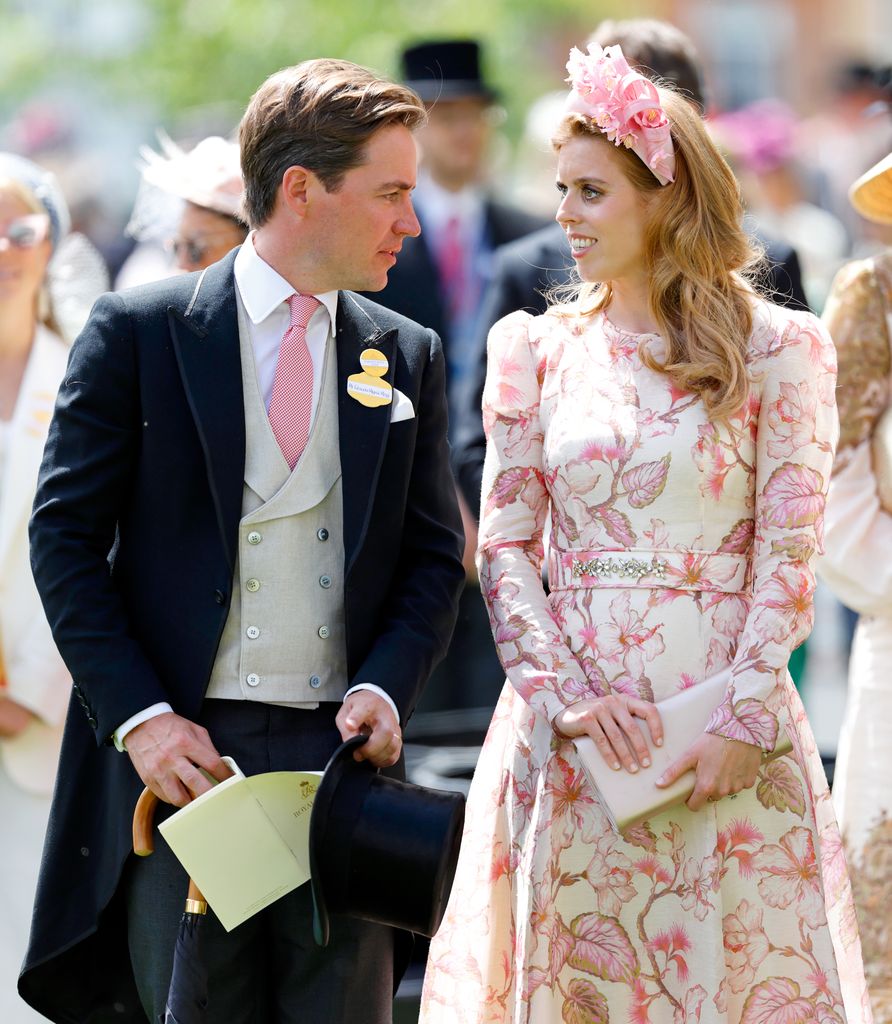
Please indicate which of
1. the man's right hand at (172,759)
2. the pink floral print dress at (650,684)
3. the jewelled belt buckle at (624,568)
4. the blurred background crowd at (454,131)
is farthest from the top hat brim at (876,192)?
the man's right hand at (172,759)

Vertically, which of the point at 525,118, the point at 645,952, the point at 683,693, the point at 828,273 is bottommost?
the point at 525,118

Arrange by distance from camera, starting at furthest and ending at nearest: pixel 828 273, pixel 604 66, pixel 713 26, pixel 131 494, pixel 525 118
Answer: pixel 713 26
pixel 525 118
pixel 828 273
pixel 604 66
pixel 131 494

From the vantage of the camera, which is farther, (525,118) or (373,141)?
(525,118)

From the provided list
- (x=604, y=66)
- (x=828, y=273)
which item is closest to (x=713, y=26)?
(x=828, y=273)

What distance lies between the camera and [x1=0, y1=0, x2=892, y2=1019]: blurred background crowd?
5301mm

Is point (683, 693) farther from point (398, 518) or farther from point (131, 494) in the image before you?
point (131, 494)

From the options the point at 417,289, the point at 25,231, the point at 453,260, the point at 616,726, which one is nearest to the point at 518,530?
the point at 616,726

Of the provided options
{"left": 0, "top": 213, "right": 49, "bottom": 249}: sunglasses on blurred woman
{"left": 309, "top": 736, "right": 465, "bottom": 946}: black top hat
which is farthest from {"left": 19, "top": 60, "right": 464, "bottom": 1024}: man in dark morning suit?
{"left": 0, "top": 213, "right": 49, "bottom": 249}: sunglasses on blurred woman

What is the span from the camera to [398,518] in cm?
335

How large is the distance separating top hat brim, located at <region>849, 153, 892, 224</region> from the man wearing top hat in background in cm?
233

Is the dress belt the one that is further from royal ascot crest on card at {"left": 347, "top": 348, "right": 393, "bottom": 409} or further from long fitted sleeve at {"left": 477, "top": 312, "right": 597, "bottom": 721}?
royal ascot crest on card at {"left": 347, "top": 348, "right": 393, "bottom": 409}

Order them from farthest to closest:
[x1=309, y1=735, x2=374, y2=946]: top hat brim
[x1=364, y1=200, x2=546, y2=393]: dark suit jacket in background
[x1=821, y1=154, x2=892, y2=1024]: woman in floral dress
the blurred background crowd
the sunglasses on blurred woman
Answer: [x1=364, y1=200, x2=546, y2=393]: dark suit jacket in background, the blurred background crowd, the sunglasses on blurred woman, [x1=821, y1=154, x2=892, y2=1024]: woman in floral dress, [x1=309, y1=735, x2=374, y2=946]: top hat brim

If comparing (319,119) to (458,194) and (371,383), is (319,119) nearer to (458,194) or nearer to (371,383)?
(371,383)

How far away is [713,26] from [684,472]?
26.2 m
